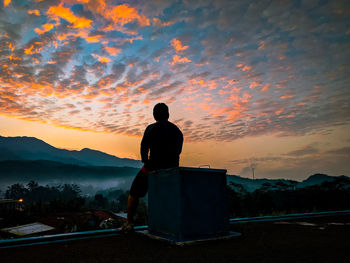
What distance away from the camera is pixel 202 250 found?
101 inches

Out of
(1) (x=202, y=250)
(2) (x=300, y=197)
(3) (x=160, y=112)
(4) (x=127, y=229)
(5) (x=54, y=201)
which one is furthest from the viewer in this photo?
(2) (x=300, y=197)

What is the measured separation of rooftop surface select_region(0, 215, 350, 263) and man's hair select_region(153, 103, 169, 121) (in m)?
1.80

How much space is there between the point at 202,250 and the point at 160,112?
214cm

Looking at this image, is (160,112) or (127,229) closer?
(127,229)

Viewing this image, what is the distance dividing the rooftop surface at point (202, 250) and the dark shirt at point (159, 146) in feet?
3.54

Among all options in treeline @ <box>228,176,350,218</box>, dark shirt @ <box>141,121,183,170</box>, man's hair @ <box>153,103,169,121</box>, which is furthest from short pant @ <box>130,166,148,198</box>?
treeline @ <box>228,176,350,218</box>

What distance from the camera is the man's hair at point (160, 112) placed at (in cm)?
392

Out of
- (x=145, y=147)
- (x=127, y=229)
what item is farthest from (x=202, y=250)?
(x=145, y=147)

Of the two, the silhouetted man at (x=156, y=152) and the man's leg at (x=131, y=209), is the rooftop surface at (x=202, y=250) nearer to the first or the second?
the man's leg at (x=131, y=209)

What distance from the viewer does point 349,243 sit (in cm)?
270

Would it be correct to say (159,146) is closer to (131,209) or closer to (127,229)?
(131,209)

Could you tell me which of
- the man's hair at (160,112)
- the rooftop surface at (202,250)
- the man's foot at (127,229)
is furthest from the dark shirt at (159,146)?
the rooftop surface at (202,250)

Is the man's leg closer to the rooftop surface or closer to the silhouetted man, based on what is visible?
the silhouetted man

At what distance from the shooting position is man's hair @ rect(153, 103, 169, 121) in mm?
3922
